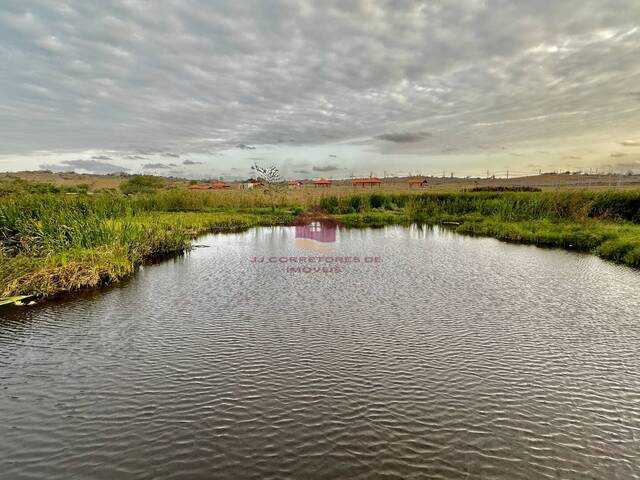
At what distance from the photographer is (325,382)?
21.1ft

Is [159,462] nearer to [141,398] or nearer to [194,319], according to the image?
[141,398]

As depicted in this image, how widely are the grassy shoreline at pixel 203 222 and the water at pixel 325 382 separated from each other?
1650mm

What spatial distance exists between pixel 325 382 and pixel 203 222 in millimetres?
22860

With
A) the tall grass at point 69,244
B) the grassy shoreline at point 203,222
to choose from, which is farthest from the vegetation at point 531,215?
the tall grass at point 69,244

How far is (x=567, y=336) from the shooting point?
8.44 meters

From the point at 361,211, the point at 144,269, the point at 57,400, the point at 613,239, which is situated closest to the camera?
the point at 57,400

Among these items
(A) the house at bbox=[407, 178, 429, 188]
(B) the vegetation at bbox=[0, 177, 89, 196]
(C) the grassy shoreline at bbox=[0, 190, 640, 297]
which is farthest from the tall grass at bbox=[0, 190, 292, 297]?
(A) the house at bbox=[407, 178, 429, 188]

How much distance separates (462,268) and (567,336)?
6.92 meters

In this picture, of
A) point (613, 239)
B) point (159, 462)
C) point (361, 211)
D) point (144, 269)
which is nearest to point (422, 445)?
point (159, 462)

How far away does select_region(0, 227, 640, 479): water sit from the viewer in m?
4.65

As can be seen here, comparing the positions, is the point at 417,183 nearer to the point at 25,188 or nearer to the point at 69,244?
the point at 25,188

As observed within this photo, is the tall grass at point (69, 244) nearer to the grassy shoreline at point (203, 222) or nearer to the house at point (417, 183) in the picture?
the grassy shoreline at point (203, 222)

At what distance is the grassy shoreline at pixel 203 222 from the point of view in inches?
477

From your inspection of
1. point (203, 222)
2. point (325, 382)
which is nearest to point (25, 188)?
point (203, 222)
